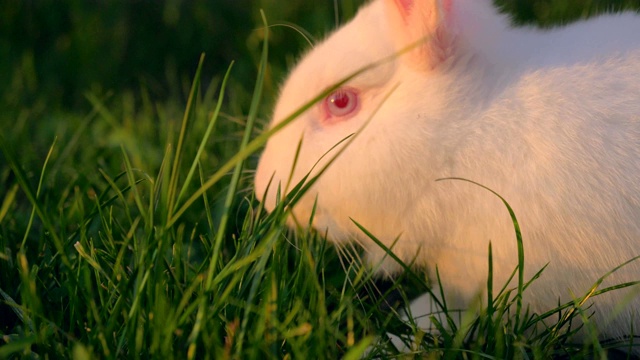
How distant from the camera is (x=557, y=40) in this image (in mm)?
2223

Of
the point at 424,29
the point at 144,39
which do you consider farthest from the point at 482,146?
the point at 144,39

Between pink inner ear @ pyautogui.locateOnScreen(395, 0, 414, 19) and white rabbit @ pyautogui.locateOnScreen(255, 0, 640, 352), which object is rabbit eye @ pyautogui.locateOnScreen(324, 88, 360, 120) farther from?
pink inner ear @ pyautogui.locateOnScreen(395, 0, 414, 19)

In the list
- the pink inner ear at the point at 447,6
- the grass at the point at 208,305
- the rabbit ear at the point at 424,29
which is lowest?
the grass at the point at 208,305

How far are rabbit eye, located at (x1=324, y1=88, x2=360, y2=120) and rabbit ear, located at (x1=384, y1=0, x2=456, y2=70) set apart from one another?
19cm

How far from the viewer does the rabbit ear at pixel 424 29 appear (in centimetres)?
209

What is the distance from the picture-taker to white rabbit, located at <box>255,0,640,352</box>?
6.41 ft

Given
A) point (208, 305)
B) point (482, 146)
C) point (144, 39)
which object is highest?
point (144, 39)

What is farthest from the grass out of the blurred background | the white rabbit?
the blurred background

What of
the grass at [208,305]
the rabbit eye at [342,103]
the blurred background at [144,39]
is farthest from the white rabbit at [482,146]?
the blurred background at [144,39]

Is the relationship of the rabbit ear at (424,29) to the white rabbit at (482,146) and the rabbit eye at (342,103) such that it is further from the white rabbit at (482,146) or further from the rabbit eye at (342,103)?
the rabbit eye at (342,103)

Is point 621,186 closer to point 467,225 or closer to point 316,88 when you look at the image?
point 467,225

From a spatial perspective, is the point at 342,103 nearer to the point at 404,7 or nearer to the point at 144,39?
the point at 404,7

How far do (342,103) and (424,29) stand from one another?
0.32 metres

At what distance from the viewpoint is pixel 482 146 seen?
204cm
